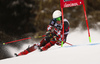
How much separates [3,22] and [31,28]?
65.3 inches

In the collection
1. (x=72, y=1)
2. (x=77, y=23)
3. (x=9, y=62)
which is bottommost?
A: (x=9, y=62)

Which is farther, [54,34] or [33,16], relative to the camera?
[33,16]

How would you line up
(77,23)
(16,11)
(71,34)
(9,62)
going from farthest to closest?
1. (16,11)
2. (77,23)
3. (71,34)
4. (9,62)

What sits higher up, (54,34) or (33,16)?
(33,16)

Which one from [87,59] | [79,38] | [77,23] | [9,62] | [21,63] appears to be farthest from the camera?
[77,23]

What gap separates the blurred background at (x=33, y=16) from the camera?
8.13 m

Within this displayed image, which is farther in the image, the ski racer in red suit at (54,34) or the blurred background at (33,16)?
the blurred background at (33,16)

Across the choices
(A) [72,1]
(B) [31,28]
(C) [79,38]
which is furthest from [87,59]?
(B) [31,28]

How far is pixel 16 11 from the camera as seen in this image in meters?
9.24

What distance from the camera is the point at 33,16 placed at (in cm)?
913

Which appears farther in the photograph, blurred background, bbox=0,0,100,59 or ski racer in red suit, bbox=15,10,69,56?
blurred background, bbox=0,0,100,59

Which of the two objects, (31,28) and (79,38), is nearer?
(79,38)

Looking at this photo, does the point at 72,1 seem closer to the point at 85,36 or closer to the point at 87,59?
the point at 87,59

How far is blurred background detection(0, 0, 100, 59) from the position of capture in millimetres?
8133
